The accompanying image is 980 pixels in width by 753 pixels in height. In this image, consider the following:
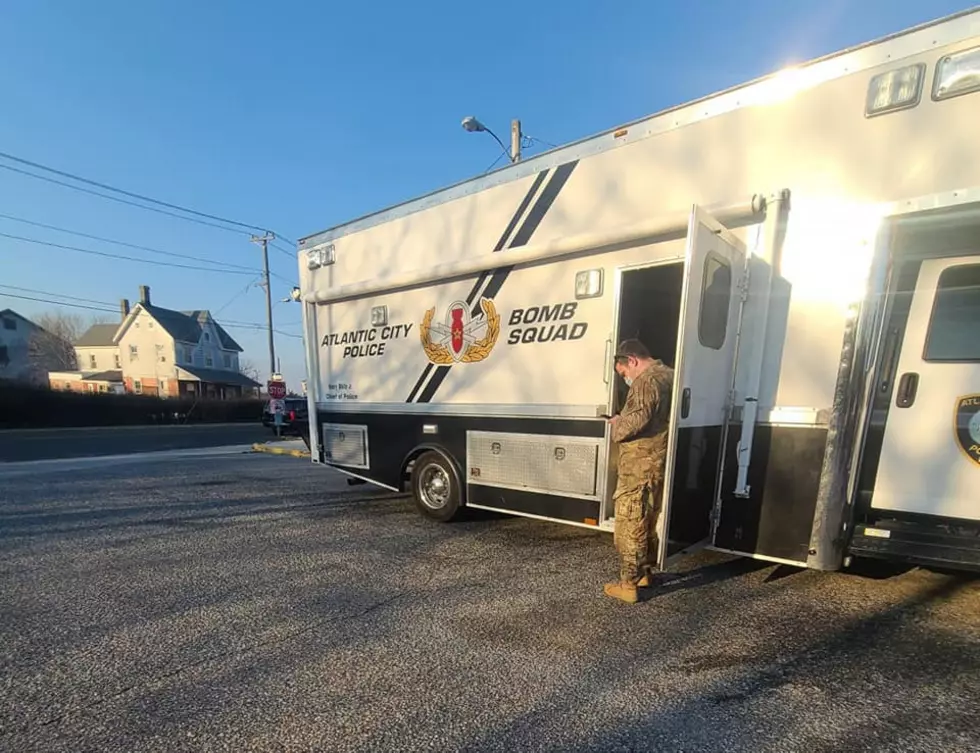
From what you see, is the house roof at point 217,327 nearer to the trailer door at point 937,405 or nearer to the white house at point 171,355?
the white house at point 171,355

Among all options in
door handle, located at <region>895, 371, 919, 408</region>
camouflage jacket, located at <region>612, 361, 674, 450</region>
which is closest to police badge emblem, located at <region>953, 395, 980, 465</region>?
door handle, located at <region>895, 371, 919, 408</region>

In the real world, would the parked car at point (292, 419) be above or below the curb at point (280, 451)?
below

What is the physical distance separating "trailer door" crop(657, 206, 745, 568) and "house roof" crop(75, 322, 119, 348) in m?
53.9

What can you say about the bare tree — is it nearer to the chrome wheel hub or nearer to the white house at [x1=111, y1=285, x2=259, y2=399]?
the white house at [x1=111, y1=285, x2=259, y2=399]

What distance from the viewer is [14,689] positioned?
2.38 metres

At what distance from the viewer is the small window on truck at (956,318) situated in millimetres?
2963

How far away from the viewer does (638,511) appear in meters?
3.24

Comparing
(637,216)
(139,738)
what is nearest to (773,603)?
(637,216)

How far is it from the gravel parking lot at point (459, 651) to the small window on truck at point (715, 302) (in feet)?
5.60

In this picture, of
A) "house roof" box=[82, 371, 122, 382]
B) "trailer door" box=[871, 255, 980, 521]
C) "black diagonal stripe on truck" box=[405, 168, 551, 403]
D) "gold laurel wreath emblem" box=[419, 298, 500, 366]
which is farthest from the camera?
"house roof" box=[82, 371, 122, 382]

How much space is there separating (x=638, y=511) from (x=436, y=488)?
2.43 m

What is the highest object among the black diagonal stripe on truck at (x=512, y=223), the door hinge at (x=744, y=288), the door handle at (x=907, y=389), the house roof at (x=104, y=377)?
the black diagonal stripe on truck at (x=512, y=223)

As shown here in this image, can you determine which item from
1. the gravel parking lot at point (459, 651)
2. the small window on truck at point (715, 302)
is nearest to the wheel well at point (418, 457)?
the gravel parking lot at point (459, 651)

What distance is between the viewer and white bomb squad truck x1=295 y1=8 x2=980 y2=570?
2816 millimetres
